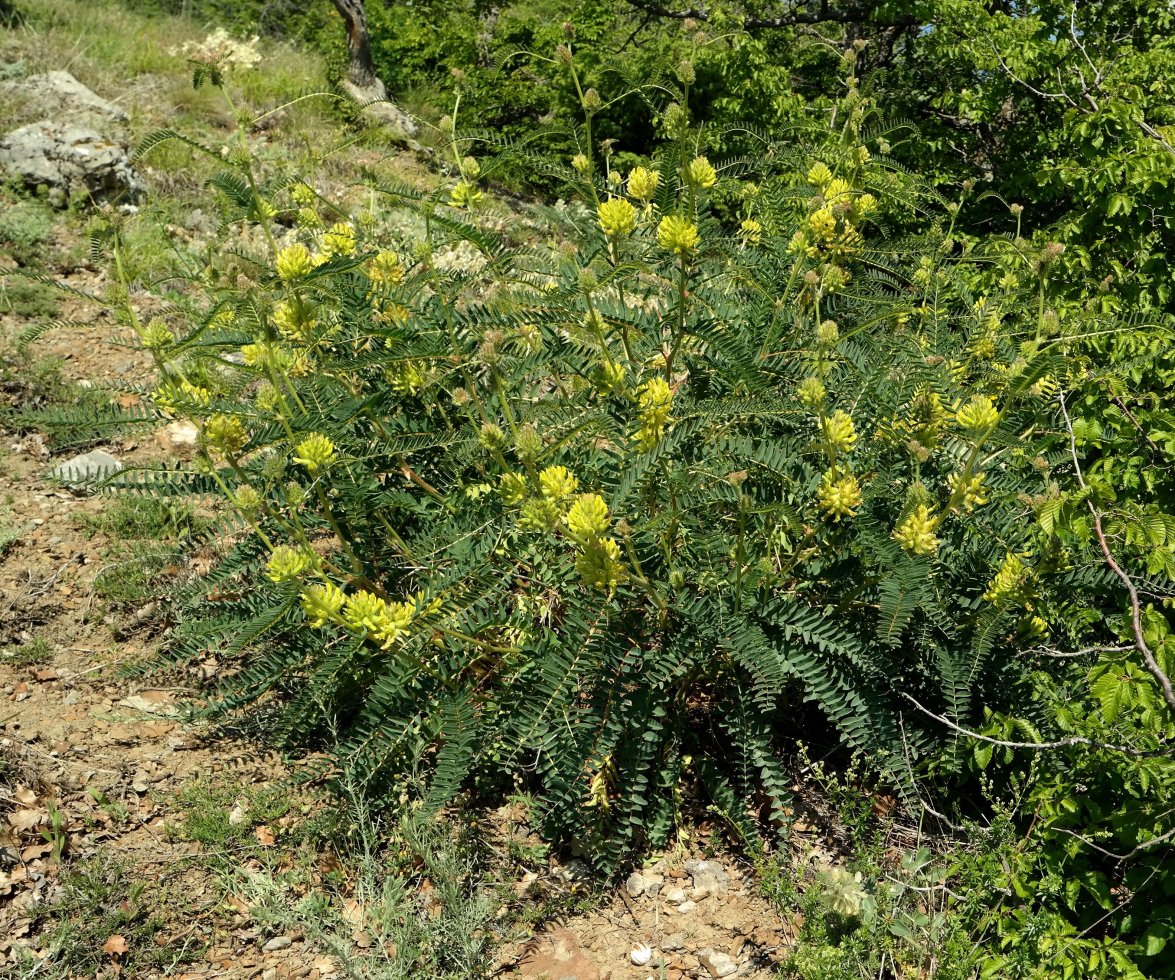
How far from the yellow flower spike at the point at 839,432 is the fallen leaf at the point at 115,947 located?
2.05 metres

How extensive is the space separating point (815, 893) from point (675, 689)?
2.12 ft

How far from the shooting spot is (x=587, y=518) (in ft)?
6.59

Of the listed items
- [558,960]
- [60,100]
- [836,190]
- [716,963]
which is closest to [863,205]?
[836,190]

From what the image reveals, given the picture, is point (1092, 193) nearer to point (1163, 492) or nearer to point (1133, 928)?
point (1163, 492)

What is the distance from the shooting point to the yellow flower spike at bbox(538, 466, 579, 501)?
6.95 ft

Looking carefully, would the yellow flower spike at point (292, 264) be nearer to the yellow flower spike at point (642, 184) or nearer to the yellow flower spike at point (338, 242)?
the yellow flower spike at point (338, 242)

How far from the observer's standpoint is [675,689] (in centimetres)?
270

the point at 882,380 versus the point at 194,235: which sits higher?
the point at 882,380

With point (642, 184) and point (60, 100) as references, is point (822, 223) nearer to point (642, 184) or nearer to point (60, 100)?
point (642, 184)

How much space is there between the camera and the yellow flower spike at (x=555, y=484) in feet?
6.95

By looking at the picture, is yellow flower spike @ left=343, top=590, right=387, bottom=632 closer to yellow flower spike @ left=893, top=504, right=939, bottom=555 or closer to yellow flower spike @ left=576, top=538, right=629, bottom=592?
yellow flower spike @ left=576, top=538, right=629, bottom=592

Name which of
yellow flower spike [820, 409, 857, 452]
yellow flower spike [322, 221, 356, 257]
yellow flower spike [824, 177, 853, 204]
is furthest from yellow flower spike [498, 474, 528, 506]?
yellow flower spike [824, 177, 853, 204]

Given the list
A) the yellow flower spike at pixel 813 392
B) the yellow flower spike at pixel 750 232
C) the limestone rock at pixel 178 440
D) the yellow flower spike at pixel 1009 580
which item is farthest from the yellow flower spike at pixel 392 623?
the limestone rock at pixel 178 440

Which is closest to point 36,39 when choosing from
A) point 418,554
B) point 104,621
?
point 104,621
